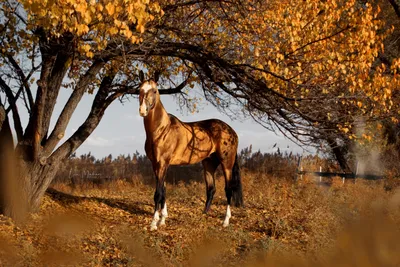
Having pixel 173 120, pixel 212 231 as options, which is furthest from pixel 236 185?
pixel 212 231

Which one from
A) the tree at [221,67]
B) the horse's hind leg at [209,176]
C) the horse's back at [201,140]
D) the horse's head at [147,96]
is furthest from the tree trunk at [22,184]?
the horse's hind leg at [209,176]

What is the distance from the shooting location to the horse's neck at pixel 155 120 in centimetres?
991

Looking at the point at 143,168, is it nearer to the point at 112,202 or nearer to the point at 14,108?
the point at 112,202

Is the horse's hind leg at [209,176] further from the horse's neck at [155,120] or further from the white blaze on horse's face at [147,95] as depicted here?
the white blaze on horse's face at [147,95]

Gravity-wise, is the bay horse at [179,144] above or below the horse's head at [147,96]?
below

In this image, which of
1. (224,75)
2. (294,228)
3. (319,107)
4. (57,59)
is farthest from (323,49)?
(57,59)

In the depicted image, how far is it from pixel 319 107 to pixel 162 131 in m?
3.57

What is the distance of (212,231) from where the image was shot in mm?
8234

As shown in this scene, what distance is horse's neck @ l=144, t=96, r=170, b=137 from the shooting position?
9.91 meters

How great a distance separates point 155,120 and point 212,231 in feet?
9.36

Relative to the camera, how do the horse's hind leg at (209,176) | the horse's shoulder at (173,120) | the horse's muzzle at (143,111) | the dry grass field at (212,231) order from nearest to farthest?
the dry grass field at (212,231) → the horse's muzzle at (143,111) → the horse's shoulder at (173,120) → the horse's hind leg at (209,176)

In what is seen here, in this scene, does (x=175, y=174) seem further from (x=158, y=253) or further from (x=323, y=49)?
(x=158, y=253)

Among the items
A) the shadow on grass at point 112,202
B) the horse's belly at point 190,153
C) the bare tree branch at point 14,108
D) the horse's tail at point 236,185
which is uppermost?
the bare tree branch at point 14,108

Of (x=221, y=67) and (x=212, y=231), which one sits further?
(x=221, y=67)
